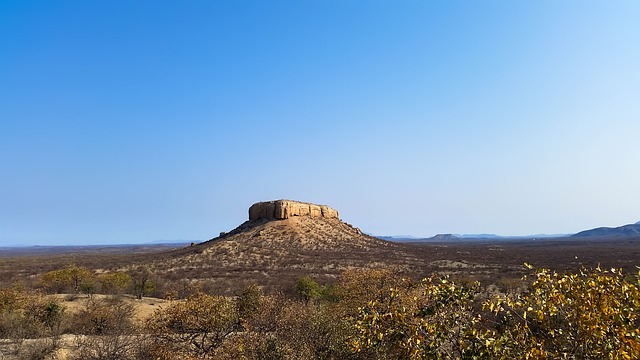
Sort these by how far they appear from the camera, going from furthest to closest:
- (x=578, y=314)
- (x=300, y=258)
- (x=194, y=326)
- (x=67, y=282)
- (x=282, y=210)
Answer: (x=282, y=210)
(x=300, y=258)
(x=67, y=282)
(x=194, y=326)
(x=578, y=314)

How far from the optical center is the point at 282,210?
95.4 m

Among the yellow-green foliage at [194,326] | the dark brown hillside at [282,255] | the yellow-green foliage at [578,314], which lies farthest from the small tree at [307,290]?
the yellow-green foliage at [578,314]

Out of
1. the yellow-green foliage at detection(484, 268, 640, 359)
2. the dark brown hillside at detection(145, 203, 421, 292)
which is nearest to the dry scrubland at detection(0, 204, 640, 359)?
the yellow-green foliage at detection(484, 268, 640, 359)

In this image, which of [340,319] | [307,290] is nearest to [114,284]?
[307,290]

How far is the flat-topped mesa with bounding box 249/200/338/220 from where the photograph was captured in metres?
95.9

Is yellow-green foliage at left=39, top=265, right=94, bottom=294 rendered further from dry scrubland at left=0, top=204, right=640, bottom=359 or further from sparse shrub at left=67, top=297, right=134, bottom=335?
sparse shrub at left=67, top=297, right=134, bottom=335

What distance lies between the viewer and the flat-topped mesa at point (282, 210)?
315 feet

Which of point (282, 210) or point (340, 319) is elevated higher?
point (282, 210)

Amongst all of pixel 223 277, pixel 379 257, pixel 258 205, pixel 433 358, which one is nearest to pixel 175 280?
pixel 223 277

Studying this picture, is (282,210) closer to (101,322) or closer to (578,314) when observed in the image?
(101,322)

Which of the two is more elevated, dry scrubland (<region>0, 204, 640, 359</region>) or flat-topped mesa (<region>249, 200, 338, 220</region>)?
flat-topped mesa (<region>249, 200, 338, 220</region>)

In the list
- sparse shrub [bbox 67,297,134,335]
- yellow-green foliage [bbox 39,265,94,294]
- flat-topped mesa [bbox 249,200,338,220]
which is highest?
flat-topped mesa [bbox 249,200,338,220]

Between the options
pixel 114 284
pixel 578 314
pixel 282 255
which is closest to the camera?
pixel 578 314

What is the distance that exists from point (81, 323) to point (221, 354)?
48.9 ft
